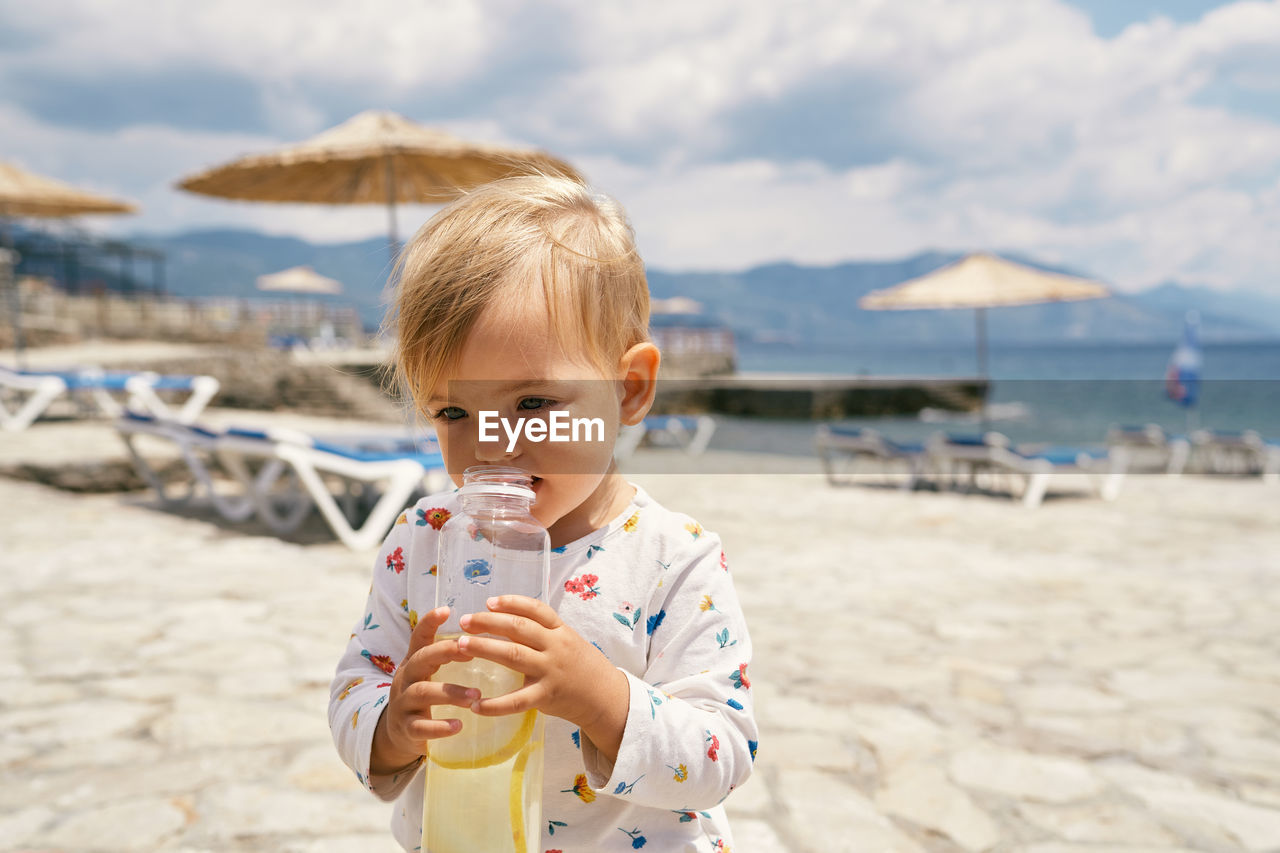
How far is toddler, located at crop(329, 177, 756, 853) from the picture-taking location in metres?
0.96

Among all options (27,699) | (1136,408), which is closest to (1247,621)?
(27,699)

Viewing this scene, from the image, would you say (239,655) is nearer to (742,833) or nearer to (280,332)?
(742,833)

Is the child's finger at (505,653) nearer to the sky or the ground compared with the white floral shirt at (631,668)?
nearer to the sky

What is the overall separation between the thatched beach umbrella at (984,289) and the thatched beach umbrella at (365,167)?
524cm

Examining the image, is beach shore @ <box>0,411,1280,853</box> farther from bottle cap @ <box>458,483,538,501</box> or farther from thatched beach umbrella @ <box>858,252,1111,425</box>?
thatched beach umbrella @ <box>858,252,1111,425</box>

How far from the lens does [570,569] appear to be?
116 centimetres

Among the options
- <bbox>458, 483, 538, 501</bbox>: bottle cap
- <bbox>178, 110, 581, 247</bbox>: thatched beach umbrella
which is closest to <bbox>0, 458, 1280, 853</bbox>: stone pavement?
<bbox>458, 483, 538, 501</bbox>: bottle cap

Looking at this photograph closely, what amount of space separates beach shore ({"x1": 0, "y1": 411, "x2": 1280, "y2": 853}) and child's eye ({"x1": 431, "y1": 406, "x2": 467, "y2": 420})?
142cm

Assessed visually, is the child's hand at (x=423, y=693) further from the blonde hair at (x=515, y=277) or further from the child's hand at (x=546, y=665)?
the blonde hair at (x=515, y=277)

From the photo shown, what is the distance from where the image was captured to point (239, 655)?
3422mm

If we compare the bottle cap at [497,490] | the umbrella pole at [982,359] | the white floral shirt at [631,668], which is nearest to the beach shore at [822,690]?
the white floral shirt at [631,668]

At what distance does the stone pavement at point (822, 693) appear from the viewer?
221 centimetres

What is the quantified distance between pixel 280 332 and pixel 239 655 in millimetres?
29726

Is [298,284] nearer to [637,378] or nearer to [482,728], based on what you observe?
[637,378]
